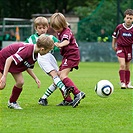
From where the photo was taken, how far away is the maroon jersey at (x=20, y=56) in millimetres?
8695

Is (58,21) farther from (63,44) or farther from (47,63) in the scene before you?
(47,63)

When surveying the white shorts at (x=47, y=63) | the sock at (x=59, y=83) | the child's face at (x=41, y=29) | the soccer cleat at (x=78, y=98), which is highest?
the child's face at (x=41, y=29)

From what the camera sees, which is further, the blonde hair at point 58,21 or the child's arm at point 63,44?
the blonde hair at point 58,21

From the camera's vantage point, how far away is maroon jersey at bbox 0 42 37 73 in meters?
8.70

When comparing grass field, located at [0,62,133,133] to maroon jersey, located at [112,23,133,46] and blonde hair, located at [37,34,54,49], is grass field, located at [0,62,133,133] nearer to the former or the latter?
blonde hair, located at [37,34,54,49]

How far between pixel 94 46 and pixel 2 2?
17904 millimetres

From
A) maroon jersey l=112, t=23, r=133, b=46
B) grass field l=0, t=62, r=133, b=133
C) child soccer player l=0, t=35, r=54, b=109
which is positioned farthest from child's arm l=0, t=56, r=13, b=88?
maroon jersey l=112, t=23, r=133, b=46

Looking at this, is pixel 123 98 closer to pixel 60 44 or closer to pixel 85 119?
pixel 60 44

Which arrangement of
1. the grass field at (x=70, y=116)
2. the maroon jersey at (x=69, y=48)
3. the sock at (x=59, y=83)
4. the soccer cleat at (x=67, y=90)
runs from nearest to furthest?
1. the grass field at (x=70, y=116)
2. the soccer cleat at (x=67, y=90)
3. the sock at (x=59, y=83)
4. the maroon jersey at (x=69, y=48)

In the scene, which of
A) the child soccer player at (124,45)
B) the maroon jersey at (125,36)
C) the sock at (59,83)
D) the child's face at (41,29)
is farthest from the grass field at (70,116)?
the maroon jersey at (125,36)

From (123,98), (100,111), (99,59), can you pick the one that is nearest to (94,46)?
(99,59)

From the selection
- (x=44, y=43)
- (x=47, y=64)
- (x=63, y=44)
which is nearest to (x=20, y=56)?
(x=44, y=43)

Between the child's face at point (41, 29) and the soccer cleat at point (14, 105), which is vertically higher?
the child's face at point (41, 29)

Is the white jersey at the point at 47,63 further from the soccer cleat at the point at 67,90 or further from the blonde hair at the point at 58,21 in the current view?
the soccer cleat at the point at 67,90
